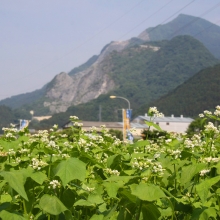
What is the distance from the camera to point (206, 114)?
409 centimetres

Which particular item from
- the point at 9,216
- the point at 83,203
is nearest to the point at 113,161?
the point at 83,203

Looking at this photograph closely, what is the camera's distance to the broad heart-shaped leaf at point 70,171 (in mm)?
2229

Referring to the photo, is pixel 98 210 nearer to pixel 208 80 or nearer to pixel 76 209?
pixel 76 209

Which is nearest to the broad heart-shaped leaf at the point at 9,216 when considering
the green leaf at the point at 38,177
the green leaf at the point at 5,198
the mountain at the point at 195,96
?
the green leaf at the point at 38,177

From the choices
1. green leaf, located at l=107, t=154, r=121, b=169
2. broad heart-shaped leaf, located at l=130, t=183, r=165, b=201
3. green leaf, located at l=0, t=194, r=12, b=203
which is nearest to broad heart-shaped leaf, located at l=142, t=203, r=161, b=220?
broad heart-shaped leaf, located at l=130, t=183, r=165, b=201

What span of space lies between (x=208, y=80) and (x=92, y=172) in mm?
161863

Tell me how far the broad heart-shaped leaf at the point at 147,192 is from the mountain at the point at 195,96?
149m

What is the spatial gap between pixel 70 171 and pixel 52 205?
172 millimetres

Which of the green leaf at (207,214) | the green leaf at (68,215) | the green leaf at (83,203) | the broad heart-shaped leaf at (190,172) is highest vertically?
the green leaf at (83,203)

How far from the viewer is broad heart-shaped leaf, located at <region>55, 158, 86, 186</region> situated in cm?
223

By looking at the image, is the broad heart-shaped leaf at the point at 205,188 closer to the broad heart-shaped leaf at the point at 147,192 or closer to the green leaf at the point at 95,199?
the broad heart-shaped leaf at the point at 147,192

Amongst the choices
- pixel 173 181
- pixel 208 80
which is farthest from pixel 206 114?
pixel 208 80

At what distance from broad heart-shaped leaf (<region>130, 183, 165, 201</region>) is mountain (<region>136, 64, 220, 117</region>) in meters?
149

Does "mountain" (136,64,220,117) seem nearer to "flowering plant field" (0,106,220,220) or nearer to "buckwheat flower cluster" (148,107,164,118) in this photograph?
"buckwheat flower cluster" (148,107,164,118)
